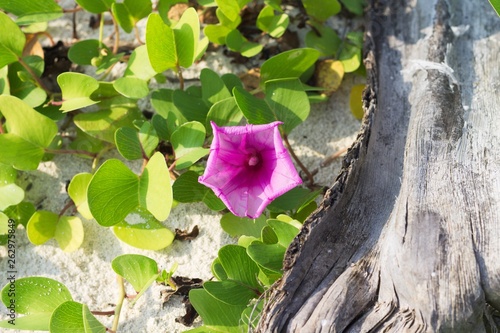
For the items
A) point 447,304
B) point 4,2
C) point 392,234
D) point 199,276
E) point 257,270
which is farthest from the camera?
point 4,2

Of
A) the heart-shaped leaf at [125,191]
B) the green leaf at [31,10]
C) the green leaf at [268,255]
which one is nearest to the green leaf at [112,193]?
the heart-shaped leaf at [125,191]

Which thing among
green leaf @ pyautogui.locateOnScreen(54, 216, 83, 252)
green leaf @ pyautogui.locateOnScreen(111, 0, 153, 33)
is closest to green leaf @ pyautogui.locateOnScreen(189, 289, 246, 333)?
green leaf @ pyautogui.locateOnScreen(54, 216, 83, 252)

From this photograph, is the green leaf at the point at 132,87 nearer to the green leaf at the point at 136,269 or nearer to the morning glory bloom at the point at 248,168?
the morning glory bloom at the point at 248,168

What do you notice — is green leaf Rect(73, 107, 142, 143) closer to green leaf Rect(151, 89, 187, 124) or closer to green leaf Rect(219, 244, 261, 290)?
green leaf Rect(151, 89, 187, 124)

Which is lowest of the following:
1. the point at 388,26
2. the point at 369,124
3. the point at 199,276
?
the point at 199,276

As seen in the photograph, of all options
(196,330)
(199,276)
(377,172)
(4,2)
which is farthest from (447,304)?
(4,2)

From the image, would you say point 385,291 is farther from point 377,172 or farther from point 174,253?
point 174,253

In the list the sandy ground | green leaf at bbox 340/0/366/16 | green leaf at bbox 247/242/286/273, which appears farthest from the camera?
green leaf at bbox 340/0/366/16
